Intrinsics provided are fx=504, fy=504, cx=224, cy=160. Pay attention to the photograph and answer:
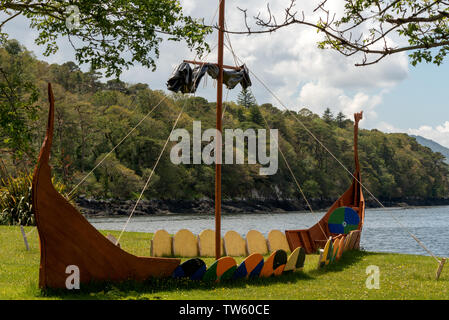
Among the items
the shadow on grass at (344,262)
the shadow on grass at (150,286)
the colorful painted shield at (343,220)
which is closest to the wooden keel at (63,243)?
the shadow on grass at (150,286)

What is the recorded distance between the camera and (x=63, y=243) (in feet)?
24.2

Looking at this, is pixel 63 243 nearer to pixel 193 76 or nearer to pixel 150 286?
pixel 150 286

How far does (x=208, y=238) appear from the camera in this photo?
42.9ft

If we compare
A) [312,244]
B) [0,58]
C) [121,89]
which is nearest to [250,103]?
[121,89]

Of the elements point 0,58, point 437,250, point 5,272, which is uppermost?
point 0,58

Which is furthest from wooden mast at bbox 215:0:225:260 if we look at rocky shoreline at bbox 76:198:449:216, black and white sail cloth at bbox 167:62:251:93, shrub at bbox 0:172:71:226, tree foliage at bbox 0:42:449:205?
rocky shoreline at bbox 76:198:449:216

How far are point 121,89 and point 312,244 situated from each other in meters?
70.1

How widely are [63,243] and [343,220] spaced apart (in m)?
8.99

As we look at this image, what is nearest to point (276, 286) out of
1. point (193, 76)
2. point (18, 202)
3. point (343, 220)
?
point (193, 76)

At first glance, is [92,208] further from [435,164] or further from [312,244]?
[435,164]

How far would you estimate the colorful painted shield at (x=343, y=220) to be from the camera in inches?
557

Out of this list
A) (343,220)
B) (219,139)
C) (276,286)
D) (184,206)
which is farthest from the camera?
(184,206)

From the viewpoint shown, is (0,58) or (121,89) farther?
(121,89)

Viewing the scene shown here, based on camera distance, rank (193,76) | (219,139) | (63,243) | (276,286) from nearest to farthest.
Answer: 1. (63,243)
2. (276,286)
3. (219,139)
4. (193,76)
